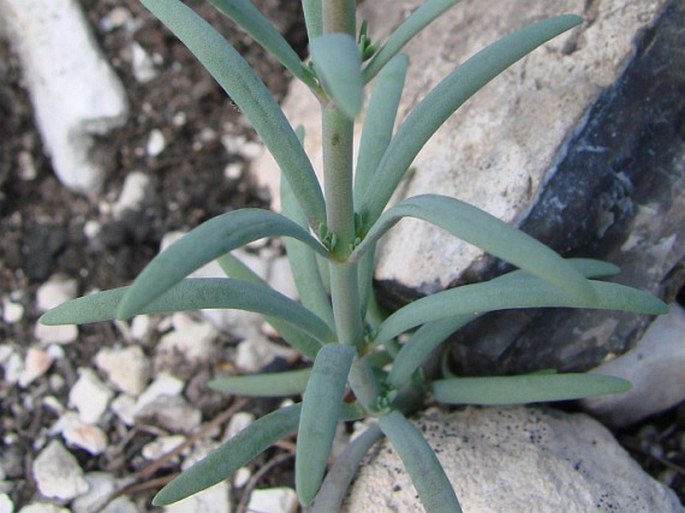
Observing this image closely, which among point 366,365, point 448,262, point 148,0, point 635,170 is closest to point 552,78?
point 635,170

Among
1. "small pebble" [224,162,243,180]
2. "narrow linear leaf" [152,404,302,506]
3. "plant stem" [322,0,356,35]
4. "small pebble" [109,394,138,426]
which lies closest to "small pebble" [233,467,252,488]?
"small pebble" [109,394,138,426]

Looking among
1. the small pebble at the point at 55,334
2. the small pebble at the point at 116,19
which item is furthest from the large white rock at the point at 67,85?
the small pebble at the point at 55,334

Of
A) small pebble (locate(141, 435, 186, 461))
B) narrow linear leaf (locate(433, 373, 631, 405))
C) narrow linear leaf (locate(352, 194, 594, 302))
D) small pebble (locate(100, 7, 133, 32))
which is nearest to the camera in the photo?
narrow linear leaf (locate(352, 194, 594, 302))

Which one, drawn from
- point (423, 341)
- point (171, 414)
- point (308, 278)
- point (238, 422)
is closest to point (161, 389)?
point (171, 414)

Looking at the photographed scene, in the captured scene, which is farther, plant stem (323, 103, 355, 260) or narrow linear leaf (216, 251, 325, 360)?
narrow linear leaf (216, 251, 325, 360)

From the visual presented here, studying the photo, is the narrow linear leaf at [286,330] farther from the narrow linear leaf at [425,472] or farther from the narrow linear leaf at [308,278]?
the narrow linear leaf at [425,472]

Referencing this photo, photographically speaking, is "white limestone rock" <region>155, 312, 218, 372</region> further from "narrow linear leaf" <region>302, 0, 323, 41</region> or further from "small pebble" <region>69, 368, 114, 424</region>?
"narrow linear leaf" <region>302, 0, 323, 41</region>

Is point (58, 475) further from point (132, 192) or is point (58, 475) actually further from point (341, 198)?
point (341, 198)

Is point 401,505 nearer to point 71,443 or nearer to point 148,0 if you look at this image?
point 71,443
